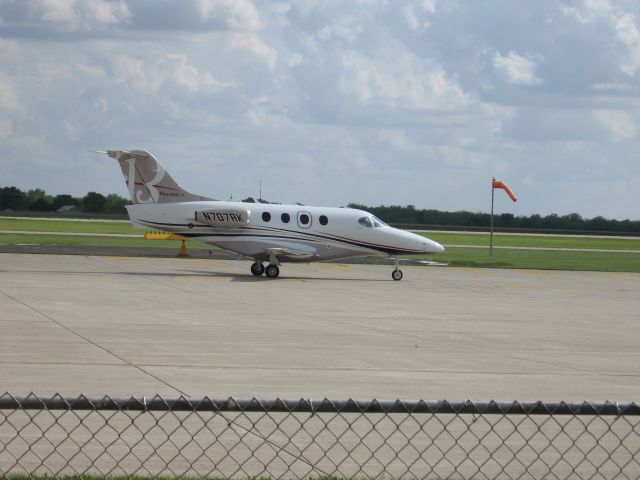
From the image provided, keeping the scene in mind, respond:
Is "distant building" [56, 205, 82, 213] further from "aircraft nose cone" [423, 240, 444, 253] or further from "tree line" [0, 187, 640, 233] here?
"aircraft nose cone" [423, 240, 444, 253]

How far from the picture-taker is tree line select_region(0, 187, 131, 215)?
162m

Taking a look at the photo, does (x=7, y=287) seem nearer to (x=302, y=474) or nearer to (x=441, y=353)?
(x=441, y=353)

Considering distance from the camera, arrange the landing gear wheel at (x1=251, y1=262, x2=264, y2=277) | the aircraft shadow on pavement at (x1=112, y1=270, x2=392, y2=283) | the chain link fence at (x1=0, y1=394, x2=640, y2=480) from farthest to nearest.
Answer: the landing gear wheel at (x1=251, y1=262, x2=264, y2=277) → the aircraft shadow on pavement at (x1=112, y1=270, x2=392, y2=283) → the chain link fence at (x1=0, y1=394, x2=640, y2=480)

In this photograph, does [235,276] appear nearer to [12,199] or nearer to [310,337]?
[310,337]

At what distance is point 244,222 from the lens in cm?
3638

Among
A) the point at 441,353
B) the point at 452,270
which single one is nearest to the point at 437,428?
the point at 441,353

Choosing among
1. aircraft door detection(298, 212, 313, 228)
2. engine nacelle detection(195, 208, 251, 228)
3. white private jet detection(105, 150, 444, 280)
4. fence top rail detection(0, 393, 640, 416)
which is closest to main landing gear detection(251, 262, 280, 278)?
white private jet detection(105, 150, 444, 280)

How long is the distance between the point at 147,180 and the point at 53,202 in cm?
13528

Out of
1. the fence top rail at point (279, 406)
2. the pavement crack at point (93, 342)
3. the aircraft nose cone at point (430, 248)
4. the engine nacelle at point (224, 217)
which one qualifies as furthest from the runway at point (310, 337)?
the fence top rail at point (279, 406)

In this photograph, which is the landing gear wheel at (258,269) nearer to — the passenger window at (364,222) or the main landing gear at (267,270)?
the main landing gear at (267,270)

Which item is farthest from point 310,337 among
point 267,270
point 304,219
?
point 304,219

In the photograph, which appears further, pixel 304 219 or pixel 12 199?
pixel 12 199

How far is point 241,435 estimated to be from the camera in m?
10.1

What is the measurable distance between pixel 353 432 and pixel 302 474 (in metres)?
1.66
